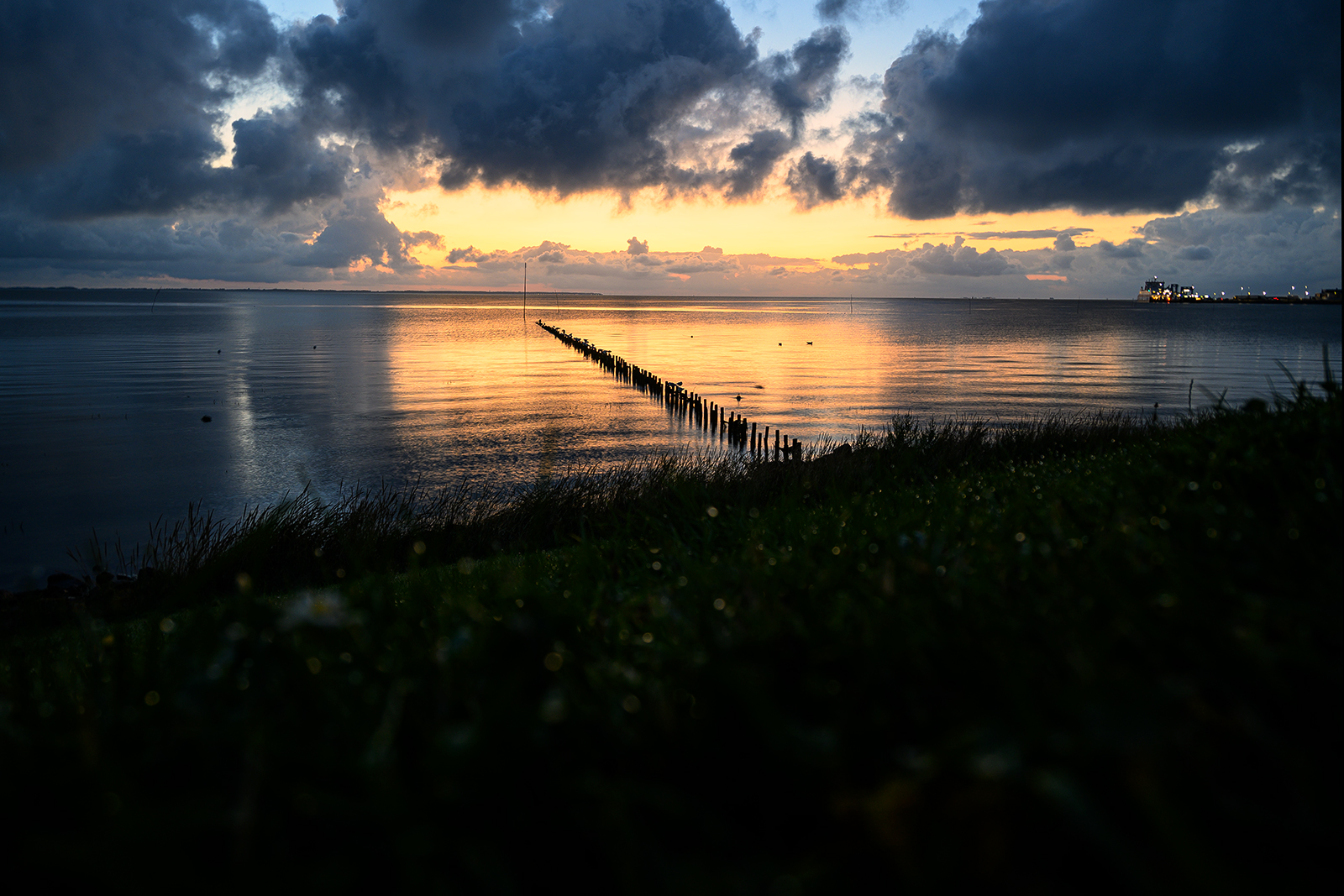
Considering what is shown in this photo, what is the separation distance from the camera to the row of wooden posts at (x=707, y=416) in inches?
911

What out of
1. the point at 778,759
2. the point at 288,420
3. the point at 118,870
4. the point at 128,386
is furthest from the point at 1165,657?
the point at 128,386

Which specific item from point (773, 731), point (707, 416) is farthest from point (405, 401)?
point (773, 731)

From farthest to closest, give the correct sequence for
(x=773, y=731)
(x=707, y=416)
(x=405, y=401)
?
(x=405, y=401)
(x=707, y=416)
(x=773, y=731)

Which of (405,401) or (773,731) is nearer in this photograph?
(773,731)

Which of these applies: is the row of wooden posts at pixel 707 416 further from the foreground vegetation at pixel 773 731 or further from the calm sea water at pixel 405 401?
the foreground vegetation at pixel 773 731

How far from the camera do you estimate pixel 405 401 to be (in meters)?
36.3

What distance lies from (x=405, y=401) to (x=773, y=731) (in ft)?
122

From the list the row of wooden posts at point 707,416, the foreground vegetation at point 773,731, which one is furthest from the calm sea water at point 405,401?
the foreground vegetation at point 773,731

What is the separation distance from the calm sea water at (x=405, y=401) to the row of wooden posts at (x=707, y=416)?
1145mm

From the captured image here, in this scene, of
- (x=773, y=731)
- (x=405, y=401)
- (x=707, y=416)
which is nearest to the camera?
(x=773, y=731)

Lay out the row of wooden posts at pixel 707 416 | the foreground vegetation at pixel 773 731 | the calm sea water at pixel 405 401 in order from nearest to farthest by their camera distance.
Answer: the foreground vegetation at pixel 773 731 < the calm sea water at pixel 405 401 < the row of wooden posts at pixel 707 416

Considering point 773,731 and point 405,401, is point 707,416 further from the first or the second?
point 773,731

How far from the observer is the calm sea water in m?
20.9

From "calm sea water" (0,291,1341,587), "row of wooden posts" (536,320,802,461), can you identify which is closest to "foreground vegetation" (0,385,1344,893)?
"calm sea water" (0,291,1341,587)
